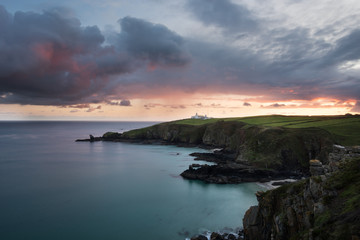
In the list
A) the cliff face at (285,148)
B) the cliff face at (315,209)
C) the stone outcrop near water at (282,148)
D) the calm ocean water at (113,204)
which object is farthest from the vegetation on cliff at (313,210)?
the cliff face at (285,148)

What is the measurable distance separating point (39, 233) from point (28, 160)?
6520 cm

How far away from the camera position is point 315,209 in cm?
1493

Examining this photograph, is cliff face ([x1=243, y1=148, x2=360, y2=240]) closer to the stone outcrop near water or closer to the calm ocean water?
the calm ocean water

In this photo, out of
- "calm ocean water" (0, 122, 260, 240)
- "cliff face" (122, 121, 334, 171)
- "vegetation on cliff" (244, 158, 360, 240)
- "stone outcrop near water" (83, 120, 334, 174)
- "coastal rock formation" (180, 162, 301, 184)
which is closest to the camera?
"vegetation on cliff" (244, 158, 360, 240)

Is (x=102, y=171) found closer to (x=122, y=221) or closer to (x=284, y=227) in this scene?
(x=122, y=221)

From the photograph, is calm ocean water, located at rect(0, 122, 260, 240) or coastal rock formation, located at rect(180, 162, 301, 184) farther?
coastal rock formation, located at rect(180, 162, 301, 184)

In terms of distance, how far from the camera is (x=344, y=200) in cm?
1405

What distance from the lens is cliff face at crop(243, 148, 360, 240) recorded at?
1228 cm

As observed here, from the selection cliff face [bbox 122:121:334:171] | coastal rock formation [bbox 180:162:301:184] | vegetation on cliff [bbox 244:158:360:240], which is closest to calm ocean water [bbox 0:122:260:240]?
coastal rock formation [bbox 180:162:301:184]

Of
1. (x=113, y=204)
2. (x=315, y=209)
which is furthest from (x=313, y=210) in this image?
(x=113, y=204)

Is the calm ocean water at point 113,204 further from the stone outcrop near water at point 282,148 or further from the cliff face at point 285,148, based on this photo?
the cliff face at point 285,148

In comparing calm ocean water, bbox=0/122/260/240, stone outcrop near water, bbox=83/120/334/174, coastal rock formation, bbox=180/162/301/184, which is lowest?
calm ocean water, bbox=0/122/260/240

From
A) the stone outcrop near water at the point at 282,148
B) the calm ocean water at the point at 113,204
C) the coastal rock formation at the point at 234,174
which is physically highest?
the stone outcrop near water at the point at 282,148

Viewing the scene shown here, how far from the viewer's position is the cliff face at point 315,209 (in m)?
12.3
